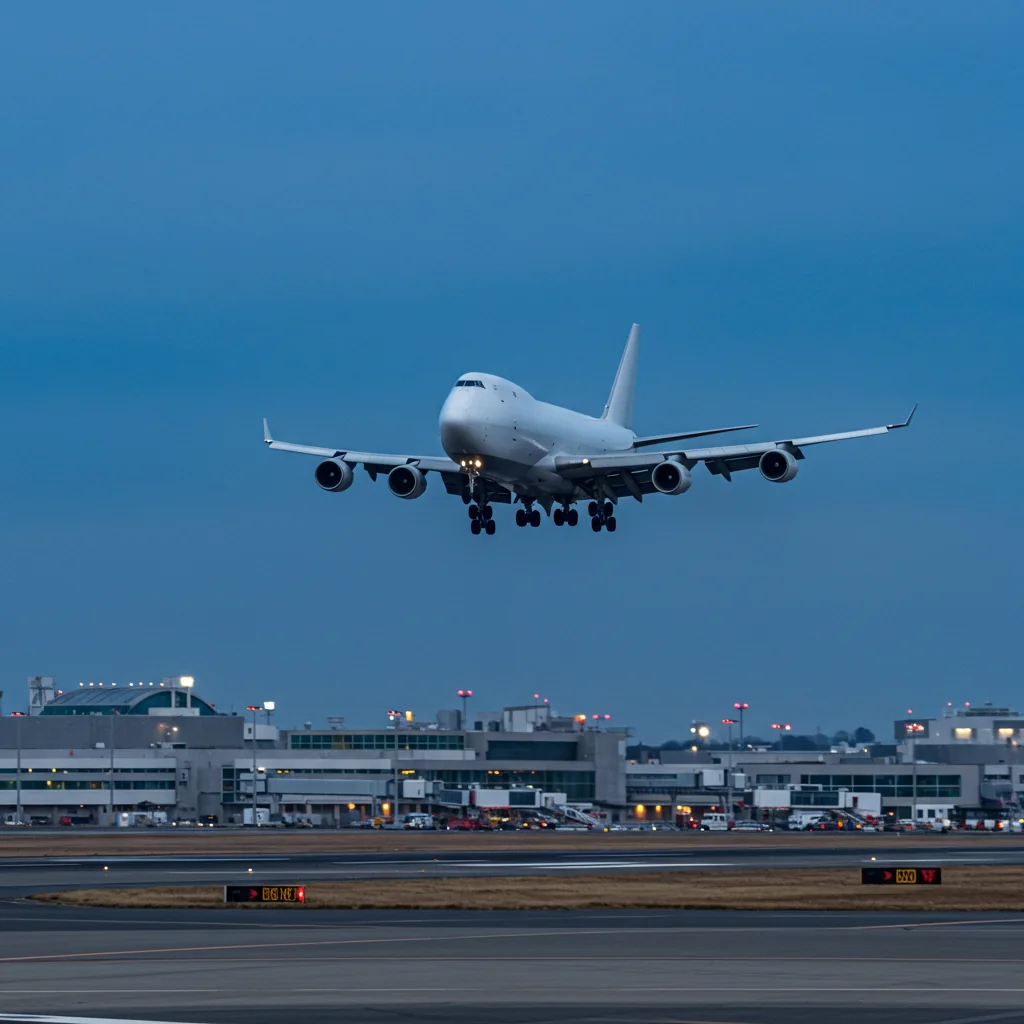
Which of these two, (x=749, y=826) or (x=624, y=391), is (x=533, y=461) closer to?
(x=624, y=391)

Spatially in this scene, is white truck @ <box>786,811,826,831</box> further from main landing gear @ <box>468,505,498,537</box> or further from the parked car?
main landing gear @ <box>468,505,498,537</box>

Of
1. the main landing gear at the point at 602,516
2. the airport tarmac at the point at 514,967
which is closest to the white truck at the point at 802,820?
the main landing gear at the point at 602,516

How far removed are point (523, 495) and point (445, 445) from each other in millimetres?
8376

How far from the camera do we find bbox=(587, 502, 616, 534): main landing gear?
285ft

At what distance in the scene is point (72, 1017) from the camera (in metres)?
27.4

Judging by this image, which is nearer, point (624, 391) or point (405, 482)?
point (405, 482)

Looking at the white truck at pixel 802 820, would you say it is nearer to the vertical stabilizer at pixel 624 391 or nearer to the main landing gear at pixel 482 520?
the vertical stabilizer at pixel 624 391

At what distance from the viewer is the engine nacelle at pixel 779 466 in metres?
79.7

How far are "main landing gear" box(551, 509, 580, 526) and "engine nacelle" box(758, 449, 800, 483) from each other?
39.6 feet

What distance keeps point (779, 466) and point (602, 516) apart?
10833mm

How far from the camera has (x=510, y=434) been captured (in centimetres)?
7762

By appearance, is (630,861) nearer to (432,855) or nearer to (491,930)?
(432,855)

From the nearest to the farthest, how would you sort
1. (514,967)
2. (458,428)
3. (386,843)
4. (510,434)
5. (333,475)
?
(514,967), (458,428), (510,434), (333,475), (386,843)

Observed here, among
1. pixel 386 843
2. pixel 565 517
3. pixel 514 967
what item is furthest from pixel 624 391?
pixel 514 967
